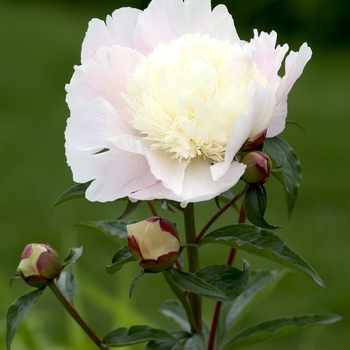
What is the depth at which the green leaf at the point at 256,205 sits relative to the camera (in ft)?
1.80

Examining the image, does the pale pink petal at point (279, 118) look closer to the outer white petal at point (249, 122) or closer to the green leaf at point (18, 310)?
the outer white petal at point (249, 122)

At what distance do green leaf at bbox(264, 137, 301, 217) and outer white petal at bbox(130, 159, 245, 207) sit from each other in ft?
0.39

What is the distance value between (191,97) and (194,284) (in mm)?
156

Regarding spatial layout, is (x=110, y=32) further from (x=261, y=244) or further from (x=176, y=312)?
(x=176, y=312)

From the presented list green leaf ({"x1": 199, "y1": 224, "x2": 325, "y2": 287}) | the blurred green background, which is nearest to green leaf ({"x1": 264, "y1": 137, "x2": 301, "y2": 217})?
green leaf ({"x1": 199, "y1": 224, "x2": 325, "y2": 287})

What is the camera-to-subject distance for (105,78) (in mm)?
581

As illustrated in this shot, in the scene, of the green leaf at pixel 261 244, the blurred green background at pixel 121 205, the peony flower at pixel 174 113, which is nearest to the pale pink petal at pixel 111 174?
the peony flower at pixel 174 113

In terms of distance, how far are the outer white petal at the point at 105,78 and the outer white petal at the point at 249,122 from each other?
0.38 feet

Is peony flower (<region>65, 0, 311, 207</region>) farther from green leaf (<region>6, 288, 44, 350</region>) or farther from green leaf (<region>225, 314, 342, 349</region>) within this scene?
green leaf (<region>225, 314, 342, 349</region>)

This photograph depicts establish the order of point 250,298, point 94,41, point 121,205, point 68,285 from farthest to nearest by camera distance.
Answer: point 121,205, point 250,298, point 68,285, point 94,41

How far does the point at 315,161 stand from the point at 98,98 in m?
2.24

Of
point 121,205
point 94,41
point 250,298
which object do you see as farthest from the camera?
point 121,205

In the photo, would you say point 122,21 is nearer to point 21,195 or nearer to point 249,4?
point 21,195

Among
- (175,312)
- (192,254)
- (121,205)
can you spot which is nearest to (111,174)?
(192,254)
